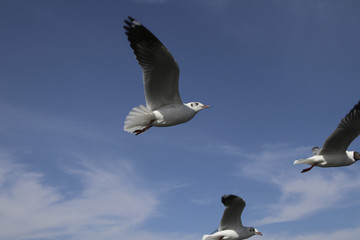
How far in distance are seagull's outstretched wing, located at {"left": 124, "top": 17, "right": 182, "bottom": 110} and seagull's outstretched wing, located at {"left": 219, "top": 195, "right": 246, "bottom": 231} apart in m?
3.66

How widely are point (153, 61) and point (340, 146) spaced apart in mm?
5333

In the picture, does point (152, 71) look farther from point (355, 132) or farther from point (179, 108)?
point (355, 132)

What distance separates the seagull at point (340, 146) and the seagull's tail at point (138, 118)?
4.12m

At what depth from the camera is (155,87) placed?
888 cm

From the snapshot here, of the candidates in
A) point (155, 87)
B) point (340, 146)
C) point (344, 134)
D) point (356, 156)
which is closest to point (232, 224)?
point (340, 146)

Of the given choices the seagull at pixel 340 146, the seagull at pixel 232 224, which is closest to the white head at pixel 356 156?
the seagull at pixel 340 146

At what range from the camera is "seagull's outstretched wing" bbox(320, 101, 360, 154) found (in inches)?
366

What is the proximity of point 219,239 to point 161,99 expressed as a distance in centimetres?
491

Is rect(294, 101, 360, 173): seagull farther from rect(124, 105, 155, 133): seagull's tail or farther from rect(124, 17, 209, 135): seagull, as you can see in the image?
rect(124, 105, 155, 133): seagull's tail

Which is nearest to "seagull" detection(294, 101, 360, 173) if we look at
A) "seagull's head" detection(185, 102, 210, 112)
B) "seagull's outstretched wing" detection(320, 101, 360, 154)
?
"seagull's outstretched wing" detection(320, 101, 360, 154)

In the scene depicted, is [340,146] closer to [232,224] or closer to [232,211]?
[232,211]

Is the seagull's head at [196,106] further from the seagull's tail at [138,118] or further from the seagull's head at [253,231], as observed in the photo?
the seagull's head at [253,231]

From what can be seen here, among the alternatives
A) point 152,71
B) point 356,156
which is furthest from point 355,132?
point 152,71

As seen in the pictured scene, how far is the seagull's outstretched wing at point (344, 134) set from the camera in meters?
9.29
